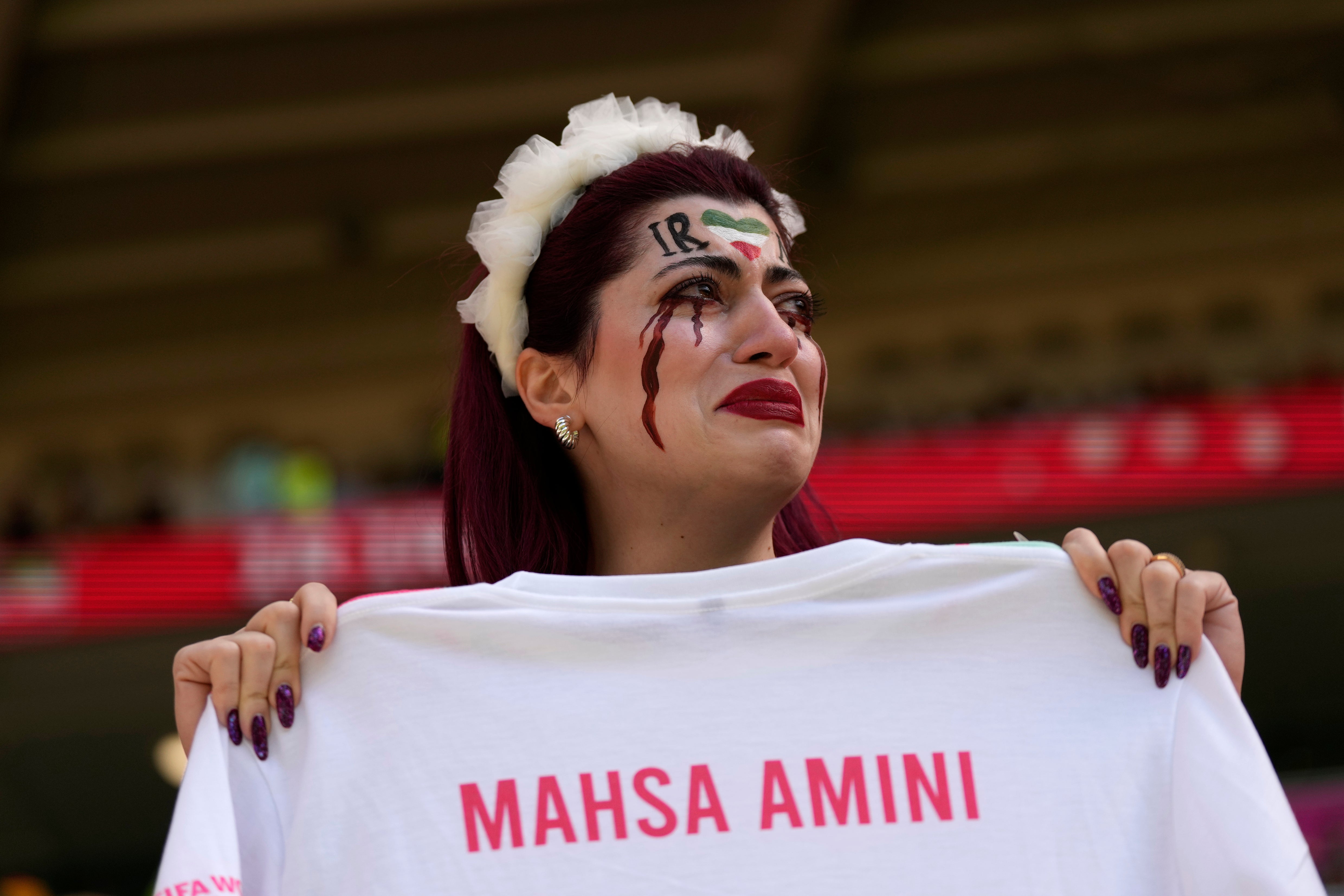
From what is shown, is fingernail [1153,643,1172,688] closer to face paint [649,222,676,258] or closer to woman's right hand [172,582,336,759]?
face paint [649,222,676,258]

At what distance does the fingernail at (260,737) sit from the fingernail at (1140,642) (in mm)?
870

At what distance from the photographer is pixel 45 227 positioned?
12.8 m

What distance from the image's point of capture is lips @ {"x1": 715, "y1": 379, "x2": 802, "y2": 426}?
160 cm

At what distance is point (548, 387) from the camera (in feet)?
5.96

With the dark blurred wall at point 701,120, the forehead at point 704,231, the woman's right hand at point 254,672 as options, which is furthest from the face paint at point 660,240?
the dark blurred wall at point 701,120

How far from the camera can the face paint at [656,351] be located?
65.3 inches

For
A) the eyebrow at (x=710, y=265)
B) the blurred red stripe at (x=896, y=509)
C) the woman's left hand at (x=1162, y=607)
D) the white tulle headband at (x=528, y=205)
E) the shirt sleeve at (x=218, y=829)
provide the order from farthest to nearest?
the blurred red stripe at (x=896, y=509)
the white tulle headband at (x=528, y=205)
the eyebrow at (x=710, y=265)
the woman's left hand at (x=1162, y=607)
the shirt sleeve at (x=218, y=829)

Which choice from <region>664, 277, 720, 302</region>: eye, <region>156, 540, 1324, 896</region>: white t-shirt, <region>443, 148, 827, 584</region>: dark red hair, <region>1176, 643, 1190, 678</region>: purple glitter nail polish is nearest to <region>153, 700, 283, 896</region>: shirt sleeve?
<region>156, 540, 1324, 896</region>: white t-shirt

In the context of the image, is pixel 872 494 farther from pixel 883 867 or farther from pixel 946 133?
pixel 883 867

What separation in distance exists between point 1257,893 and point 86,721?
31.1ft

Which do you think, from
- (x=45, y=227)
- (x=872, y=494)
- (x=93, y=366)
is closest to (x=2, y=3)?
(x=45, y=227)

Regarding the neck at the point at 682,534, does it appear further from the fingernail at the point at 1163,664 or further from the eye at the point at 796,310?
the fingernail at the point at 1163,664

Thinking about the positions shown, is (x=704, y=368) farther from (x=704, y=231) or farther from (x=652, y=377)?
(x=704, y=231)

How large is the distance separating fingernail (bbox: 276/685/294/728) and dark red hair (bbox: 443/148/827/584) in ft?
1.26
